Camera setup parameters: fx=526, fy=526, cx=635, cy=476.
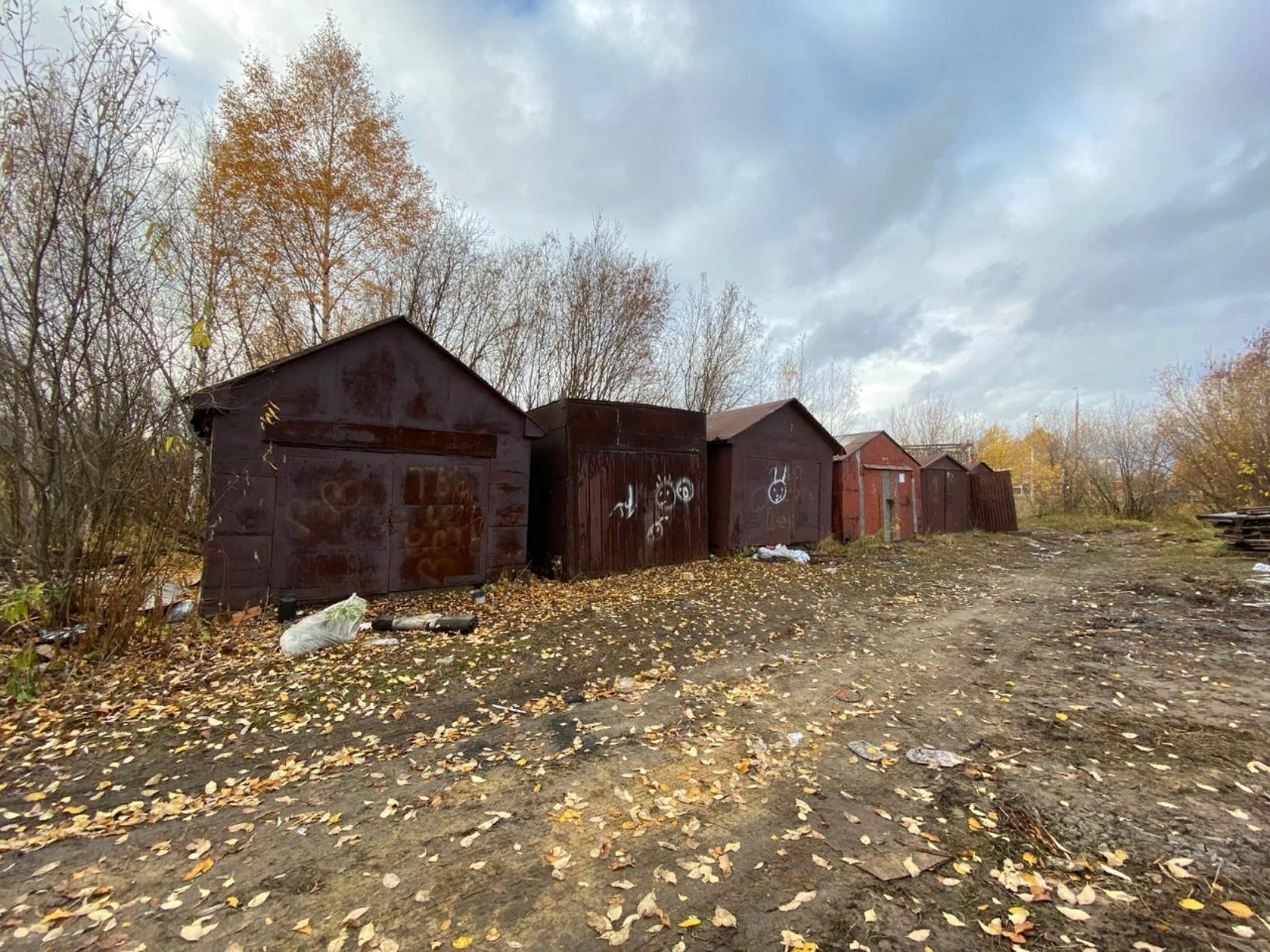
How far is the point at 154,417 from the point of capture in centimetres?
585

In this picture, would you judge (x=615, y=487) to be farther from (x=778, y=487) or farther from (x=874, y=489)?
(x=874, y=489)

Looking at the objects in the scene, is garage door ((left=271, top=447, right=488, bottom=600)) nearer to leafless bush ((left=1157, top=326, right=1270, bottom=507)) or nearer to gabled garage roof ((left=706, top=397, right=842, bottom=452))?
gabled garage roof ((left=706, top=397, right=842, bottom=452))

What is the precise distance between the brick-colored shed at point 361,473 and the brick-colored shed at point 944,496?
14041mm

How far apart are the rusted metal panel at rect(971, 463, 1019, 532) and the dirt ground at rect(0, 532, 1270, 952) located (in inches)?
576

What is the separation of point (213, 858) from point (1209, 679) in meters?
7.35

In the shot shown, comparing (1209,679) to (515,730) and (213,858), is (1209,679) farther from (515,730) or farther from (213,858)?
(213,858)

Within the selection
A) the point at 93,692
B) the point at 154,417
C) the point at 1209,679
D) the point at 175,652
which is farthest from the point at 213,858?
the point at 1209,679

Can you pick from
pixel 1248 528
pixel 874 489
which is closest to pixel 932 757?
pixel 874 489

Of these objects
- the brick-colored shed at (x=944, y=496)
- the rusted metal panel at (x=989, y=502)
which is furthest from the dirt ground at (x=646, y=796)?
the rusted metal panel at (x=989, y=502)

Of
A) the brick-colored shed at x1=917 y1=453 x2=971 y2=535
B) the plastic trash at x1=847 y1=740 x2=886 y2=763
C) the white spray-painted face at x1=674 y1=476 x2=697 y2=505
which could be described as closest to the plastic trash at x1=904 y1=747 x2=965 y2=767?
the plastic trash at x1=847 y1=740 x2=886 y2=763

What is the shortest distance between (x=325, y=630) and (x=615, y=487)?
5153mm

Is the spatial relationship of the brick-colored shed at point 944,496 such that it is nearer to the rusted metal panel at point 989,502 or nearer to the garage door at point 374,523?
the rusted metal panel at point 989,502

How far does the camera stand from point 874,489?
1510 cm

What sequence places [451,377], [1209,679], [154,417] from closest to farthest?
[1209,679]
[154,417]
[451,377]
